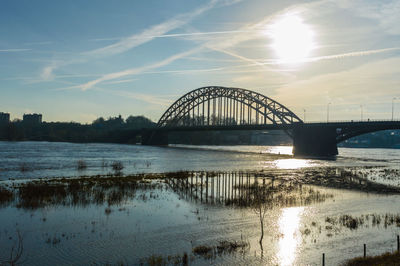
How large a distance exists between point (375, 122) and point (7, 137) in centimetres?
15728

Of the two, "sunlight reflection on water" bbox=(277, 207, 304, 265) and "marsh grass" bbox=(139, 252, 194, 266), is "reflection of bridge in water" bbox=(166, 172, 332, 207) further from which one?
"marsh grass" bbox=(139, 252, 194, 266)

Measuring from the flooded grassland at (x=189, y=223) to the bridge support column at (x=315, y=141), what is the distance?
52.9 meters

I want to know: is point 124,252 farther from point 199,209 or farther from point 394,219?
point 394,219

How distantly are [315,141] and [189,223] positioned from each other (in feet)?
240

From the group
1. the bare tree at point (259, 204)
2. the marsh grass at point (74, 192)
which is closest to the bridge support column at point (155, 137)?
the marsh grass at point (74, 192)

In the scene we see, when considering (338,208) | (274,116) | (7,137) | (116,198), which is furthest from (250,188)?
(7,137)

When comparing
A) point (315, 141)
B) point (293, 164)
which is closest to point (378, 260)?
point (293, 164)

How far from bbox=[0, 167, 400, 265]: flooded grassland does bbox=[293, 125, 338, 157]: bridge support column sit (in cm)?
5294

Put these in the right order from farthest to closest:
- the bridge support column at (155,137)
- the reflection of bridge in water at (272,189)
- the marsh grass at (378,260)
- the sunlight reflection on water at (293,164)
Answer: the bridge support column at (155,137) → the sunlight reflection on water at (293,164) → the reflection of bridge in water at (272,189) → the marsh grass at (378,260)

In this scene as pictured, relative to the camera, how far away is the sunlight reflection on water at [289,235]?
48.6 ft

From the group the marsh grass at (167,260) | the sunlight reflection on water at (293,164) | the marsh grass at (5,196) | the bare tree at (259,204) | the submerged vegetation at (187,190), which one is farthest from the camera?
the sunlight reflection on water at (293,164)

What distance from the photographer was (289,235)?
58.4ft

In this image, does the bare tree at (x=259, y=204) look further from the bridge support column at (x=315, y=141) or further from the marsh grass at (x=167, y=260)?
the bridge support column at (x=315, y=141)

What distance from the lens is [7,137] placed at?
541 feet
